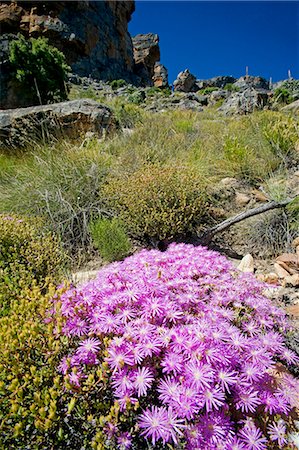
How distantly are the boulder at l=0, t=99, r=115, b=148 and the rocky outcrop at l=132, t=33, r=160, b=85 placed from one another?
1470 inches

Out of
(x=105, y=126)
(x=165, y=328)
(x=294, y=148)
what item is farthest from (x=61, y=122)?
(x=165, y=328)

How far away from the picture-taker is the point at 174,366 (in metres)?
0.99

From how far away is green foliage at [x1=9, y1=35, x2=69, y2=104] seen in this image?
11102 millimetres

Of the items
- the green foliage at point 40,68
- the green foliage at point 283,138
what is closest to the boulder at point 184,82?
the green foliage at point 40,68

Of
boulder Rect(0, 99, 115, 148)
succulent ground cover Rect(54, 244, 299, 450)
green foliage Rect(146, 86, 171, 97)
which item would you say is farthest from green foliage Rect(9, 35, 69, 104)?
succulent ground cover Rect(54, 244, 299, 450)

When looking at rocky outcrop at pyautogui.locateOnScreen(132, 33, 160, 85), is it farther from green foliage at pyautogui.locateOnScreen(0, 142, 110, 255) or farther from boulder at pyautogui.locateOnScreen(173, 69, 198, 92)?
green foliage at pyautogui.locateOnScreen(0, 142, 110, 255)

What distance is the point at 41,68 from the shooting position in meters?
13.4

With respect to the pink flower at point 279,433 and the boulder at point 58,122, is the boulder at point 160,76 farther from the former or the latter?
the pink flower at point 279,433

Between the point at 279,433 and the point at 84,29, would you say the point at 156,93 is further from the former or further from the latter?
the point at 279,433

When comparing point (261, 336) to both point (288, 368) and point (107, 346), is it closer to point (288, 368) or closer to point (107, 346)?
point (288, 368)

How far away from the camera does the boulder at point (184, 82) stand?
A: 132 feet

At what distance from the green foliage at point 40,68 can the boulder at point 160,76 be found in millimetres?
30931

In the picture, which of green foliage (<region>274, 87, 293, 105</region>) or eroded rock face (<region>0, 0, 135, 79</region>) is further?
eroded rock face (<region>0, 0, 135, 79</region>)

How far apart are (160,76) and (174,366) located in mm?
48478
